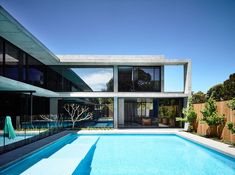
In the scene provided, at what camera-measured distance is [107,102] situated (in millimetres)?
27203

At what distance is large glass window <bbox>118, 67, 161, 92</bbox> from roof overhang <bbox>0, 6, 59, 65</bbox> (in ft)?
19.7

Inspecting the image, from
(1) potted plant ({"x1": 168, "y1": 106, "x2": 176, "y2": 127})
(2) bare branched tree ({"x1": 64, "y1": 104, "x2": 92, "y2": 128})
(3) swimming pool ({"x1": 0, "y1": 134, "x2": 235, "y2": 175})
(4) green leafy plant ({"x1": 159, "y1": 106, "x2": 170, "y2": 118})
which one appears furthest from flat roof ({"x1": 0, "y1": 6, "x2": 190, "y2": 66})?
(4) green leafy plant ({"x1": 159, "y1": 106, "x2": 170, "y2": 118})

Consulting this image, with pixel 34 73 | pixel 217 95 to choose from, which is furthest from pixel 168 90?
pixel 217 95

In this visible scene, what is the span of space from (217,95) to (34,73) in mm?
34181

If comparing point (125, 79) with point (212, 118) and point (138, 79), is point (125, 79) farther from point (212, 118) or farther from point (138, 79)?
point (212, 118)

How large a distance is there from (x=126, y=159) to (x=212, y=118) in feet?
19.8

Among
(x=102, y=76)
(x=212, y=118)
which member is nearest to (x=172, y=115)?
(x=102, y=76)

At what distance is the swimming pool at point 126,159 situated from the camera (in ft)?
26.5

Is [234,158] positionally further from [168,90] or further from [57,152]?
[168,90]

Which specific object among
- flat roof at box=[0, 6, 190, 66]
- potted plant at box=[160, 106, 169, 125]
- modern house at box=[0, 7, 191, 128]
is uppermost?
flat roof at box=[0, 6, 190, 66]

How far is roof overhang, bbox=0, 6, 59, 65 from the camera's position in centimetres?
921

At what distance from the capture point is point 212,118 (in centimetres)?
1302

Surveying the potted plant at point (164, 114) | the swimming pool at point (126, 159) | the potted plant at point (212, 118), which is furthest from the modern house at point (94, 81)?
the swimming pool at point (126, 159)

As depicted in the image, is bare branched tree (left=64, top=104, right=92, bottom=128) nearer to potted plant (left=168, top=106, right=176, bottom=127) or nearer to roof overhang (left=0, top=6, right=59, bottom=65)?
roof overhang (left=0, top=6, right=59, bottom=65)
